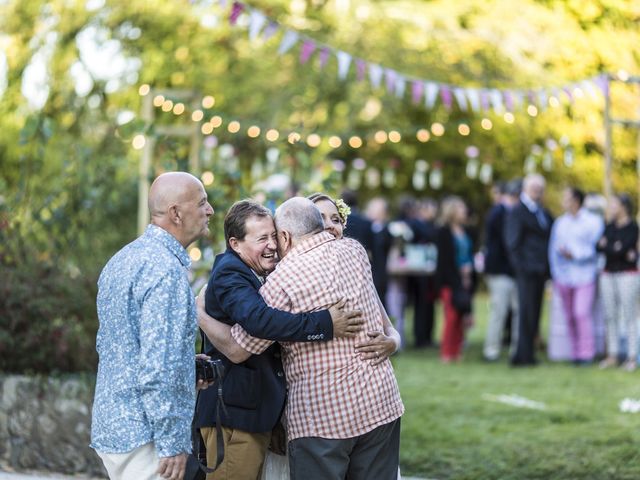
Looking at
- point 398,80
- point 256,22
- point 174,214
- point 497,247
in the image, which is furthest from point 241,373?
point 497,247

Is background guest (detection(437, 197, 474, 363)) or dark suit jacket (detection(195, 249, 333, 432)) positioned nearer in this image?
dark suit jacket (detection(195, 249, 333, 432))

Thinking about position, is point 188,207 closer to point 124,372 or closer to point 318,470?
point 124,372

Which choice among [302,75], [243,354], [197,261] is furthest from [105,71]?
[243,354]

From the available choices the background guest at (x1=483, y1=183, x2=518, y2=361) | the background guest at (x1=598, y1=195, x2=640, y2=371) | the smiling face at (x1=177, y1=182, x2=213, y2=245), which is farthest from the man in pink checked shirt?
the background guest at (x1=483, y1=183, x2=518, y2=361)

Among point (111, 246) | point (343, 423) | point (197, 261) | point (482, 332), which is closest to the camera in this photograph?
point (343, 423)

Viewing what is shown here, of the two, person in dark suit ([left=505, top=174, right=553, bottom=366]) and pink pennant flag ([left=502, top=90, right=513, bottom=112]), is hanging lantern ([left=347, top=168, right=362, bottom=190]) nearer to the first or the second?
person in dark suit ([left=505, top=174, right=553, bottom=366])

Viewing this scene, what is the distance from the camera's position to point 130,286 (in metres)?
4.05

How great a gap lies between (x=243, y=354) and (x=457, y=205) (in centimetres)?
911

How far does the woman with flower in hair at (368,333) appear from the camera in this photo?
14.6 ft

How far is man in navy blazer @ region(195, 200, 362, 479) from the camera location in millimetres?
4516

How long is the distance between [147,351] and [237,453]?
2.69ft

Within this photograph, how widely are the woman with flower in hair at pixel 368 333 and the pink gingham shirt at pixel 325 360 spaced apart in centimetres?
3

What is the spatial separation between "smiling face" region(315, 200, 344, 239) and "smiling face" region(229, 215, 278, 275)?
458mm

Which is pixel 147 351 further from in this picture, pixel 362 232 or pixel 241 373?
pixel 362 232
